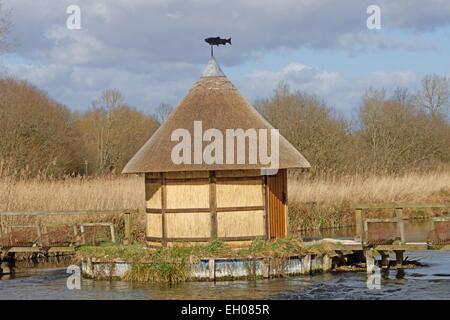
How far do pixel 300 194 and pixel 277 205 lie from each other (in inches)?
417

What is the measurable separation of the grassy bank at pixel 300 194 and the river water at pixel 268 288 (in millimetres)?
6204

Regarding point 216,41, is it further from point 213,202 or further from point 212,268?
point 212,268

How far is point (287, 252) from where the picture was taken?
19359 mm

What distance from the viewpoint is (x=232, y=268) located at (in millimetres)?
18953

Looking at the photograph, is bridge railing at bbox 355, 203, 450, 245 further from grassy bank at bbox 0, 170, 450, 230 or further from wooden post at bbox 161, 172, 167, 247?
wooden post at bbox 161, 172, 167, 247

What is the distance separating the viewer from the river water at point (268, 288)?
56.3 ft

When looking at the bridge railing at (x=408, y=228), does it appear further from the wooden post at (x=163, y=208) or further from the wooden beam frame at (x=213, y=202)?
the wooden post at (x=163, y=208)

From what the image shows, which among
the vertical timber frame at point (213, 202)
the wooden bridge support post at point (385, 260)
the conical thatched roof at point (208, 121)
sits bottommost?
the wooden bridge support post at point (385, 260)

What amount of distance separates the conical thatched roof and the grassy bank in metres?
6.78

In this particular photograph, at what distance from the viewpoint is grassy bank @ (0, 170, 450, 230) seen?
27.0 meters

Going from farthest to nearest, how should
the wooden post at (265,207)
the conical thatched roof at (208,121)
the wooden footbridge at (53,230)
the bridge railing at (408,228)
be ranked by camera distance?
the wooden footbridge at (53,230) < the bridge railing at (408,228) < the wooden post at (265,207) < the conical thatched roof at (208,121)

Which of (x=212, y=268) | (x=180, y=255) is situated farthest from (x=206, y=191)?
(x=212, y=268)

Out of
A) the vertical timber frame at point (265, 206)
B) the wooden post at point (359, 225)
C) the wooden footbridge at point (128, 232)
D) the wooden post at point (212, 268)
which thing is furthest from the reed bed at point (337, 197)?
the wooden post at point (212, 268)

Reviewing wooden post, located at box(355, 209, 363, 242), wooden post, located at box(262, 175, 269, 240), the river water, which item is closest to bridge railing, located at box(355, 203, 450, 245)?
wooden post, located at box(355, 209, 363, 242)
